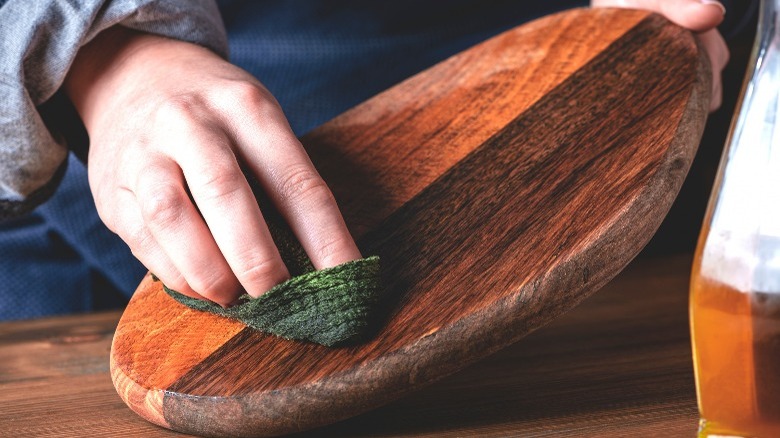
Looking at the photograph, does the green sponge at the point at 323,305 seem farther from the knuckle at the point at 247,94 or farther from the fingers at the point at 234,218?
the knuckle at the point at 247,94

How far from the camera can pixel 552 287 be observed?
0.42m

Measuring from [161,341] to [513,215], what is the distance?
0.22 meters

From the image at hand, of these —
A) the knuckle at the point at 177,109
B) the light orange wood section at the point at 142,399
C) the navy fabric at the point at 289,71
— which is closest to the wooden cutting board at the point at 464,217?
the light orange wood section at the point at 142,399

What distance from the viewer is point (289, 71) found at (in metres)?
0.91

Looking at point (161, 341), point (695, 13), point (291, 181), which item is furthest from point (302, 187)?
point (695, 13)

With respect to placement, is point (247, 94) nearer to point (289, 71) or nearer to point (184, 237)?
point (184, 237)

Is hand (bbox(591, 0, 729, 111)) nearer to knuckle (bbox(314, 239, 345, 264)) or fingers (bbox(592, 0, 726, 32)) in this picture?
fingers (bbox(592, 0, 726, 32))

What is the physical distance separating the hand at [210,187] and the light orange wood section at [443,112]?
7cm

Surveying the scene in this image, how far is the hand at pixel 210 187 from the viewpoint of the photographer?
440 millimetres

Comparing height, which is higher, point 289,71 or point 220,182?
point 220,182

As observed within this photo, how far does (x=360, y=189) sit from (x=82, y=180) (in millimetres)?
488

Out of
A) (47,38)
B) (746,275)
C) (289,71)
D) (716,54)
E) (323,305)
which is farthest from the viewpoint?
(289,71)

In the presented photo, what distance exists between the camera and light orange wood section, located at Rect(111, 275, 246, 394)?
17.6 inches

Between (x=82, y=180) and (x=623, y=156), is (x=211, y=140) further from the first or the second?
(x=82, y=180)
